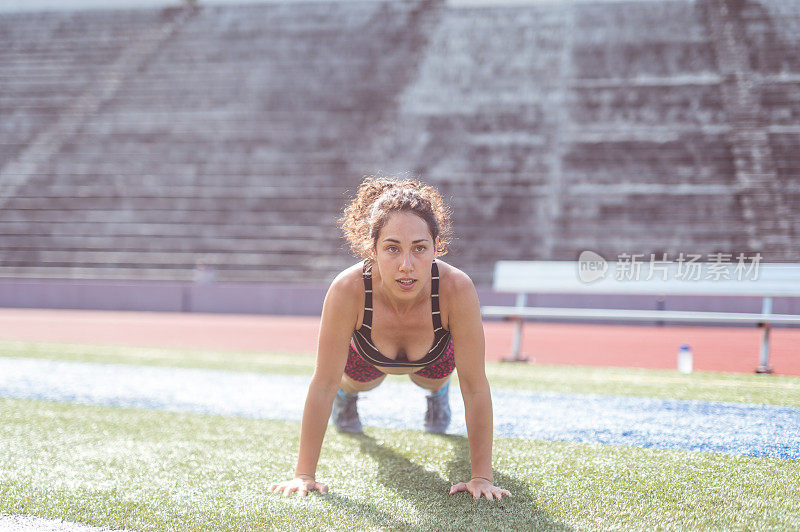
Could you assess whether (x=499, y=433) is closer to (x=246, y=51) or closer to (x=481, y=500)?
(x=481, y=500)

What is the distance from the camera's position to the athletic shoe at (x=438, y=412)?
3.89 metres

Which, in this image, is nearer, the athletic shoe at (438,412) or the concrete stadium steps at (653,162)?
the athletic shoe at (438,412)

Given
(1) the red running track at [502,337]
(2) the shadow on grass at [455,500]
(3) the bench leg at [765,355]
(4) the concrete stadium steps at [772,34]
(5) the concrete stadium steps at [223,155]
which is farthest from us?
(4) the concrete stadium steps at [772,34]

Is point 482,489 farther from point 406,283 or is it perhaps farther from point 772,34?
point 772,34

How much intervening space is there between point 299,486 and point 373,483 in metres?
0.35

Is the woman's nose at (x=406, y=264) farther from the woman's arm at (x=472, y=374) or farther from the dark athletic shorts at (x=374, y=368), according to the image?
the dark athletic shorts at (x=374, y=368)

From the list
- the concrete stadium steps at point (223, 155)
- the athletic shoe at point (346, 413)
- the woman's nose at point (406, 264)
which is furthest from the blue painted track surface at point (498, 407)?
the concrete stadium steps at point (223, 155)

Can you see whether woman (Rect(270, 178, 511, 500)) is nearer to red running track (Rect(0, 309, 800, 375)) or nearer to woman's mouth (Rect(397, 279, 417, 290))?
woman's mouth (Rect(397, 279, 417, 290))

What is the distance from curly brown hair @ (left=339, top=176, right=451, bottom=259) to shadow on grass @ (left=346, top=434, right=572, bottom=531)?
94cm

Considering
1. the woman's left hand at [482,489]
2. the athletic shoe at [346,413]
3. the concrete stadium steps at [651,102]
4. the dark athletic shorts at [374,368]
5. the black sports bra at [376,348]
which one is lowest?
the athletic shoe at [346,413]

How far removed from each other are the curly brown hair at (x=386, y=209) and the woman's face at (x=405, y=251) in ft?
0.12

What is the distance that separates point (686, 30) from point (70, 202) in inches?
632

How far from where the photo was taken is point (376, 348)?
3111 millimetres

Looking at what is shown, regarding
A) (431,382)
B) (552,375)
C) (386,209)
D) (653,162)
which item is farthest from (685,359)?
(653,162)
